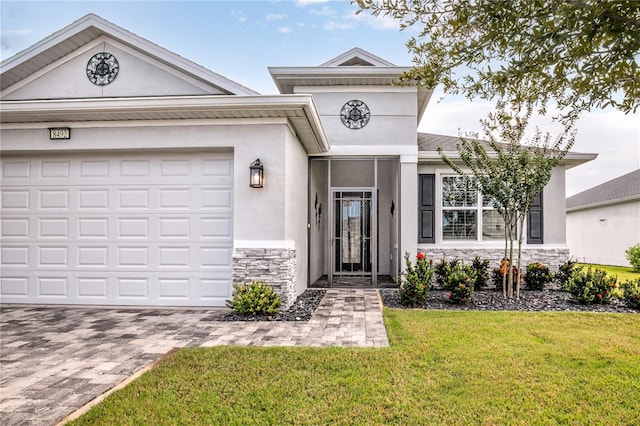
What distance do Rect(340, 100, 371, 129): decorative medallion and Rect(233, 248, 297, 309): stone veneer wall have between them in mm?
4360

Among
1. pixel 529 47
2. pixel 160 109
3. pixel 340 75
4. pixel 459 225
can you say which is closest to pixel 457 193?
pixel 459 225

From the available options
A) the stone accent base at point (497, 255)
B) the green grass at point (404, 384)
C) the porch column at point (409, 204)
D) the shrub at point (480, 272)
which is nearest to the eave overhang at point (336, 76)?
the porch column at point (409, 204)

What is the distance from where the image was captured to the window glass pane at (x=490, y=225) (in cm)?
1052

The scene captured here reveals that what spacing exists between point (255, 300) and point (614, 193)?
730 inches

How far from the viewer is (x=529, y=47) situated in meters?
2.85

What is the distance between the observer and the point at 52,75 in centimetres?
800

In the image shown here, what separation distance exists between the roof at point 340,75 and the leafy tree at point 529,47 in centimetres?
601

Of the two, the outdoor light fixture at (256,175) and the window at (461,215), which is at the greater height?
the outdoor light fixture at (256,175)

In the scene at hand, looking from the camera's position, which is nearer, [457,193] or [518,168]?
[518,168]

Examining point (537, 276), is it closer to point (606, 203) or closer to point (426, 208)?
point (426, 208)

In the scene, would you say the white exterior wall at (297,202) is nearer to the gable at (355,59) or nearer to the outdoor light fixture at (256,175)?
the outdoor light fixture at (256,175)

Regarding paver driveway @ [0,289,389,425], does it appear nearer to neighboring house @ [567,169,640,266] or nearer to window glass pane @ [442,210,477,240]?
window glass pane @ [442,210,477,240]

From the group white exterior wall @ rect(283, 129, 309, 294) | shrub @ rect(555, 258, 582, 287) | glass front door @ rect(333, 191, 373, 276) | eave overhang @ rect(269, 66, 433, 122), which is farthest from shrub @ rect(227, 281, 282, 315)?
shrub @ rect(555, 258, 582, 287)

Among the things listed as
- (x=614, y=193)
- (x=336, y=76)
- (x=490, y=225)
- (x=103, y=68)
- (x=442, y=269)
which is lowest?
(x=442, y=269)
